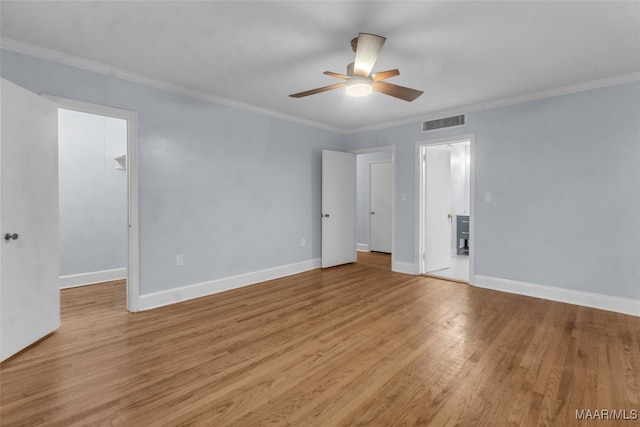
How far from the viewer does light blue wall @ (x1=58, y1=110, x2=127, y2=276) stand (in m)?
4.14

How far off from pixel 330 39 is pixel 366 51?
46 centimetres

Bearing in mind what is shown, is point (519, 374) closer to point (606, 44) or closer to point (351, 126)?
point (606, 44)

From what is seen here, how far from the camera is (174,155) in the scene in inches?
136

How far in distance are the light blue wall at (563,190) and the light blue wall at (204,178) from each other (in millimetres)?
2630

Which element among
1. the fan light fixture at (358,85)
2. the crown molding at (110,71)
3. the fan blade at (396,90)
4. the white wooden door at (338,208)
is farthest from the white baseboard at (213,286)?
the fan blade at (396,90)

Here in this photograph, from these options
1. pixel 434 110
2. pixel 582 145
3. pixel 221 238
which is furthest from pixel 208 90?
pixel 582 145

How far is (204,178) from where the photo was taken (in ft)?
12.3

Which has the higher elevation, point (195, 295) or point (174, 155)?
point (174, 155)

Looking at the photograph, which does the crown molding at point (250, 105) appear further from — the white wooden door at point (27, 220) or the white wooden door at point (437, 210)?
the white wooden door at point (437, 210)

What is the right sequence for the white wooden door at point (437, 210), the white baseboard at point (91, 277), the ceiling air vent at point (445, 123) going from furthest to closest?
the white wooden door at point (437, 210) → the ceiling air vent at point (445, 123) → the white baseboard at point (91, 277)

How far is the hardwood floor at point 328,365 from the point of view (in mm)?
1659

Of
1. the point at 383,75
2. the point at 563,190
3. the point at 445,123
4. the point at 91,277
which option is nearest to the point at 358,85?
the point at 383,75

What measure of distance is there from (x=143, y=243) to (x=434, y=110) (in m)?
4.21

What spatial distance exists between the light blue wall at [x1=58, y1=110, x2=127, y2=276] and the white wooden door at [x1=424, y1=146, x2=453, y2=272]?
4.60 metres
